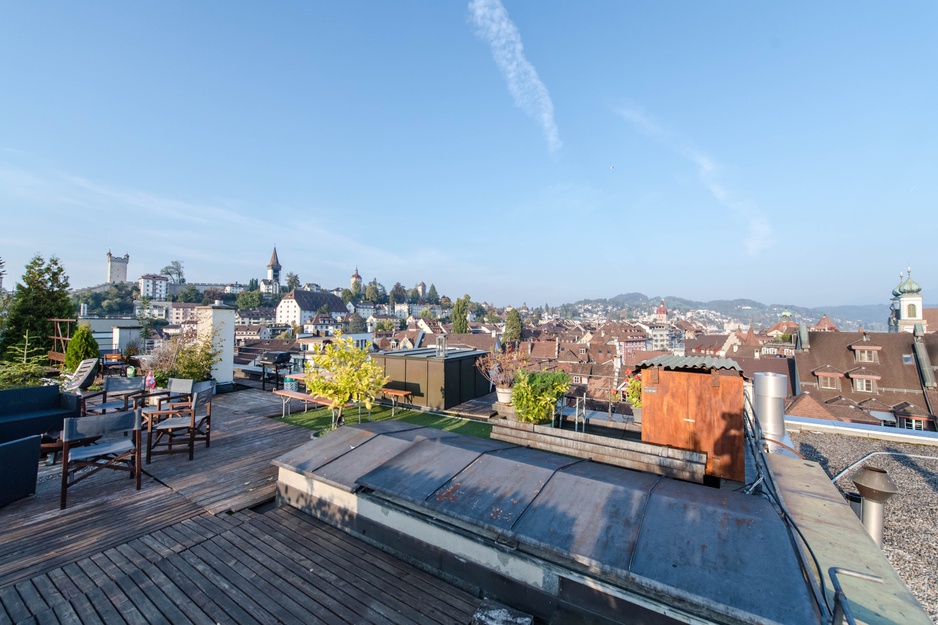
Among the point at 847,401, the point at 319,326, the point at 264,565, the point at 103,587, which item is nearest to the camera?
the point at 103,587

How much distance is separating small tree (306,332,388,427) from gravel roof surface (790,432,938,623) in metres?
6.72

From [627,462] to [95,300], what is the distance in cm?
14971

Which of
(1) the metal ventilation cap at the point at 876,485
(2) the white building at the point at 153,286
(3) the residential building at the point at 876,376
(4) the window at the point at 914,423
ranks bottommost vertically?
(4) the window at the point at 914,423

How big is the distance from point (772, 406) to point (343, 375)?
7356 millimetres

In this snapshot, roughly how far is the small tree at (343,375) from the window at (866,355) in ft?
113

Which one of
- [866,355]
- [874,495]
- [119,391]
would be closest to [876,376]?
[866,355]

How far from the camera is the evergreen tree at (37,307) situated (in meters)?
12.2

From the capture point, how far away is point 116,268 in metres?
150

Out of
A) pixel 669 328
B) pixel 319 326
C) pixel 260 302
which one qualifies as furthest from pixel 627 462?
pixel 669 328

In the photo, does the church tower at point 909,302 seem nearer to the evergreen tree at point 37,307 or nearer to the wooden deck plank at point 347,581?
the wooden deck plank at point 347,581

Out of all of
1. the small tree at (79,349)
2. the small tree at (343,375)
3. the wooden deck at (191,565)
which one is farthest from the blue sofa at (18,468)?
the small tree at (79,349)

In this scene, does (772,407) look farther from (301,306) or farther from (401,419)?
(301,306)

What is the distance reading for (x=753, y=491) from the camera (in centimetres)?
391

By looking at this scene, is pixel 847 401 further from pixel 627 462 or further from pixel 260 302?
pixel 260 302
